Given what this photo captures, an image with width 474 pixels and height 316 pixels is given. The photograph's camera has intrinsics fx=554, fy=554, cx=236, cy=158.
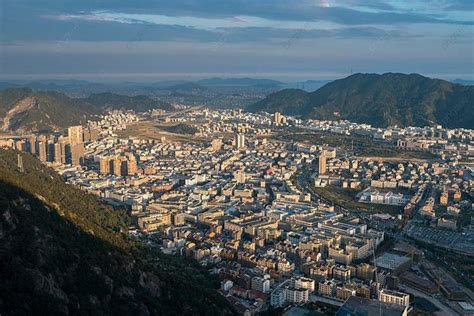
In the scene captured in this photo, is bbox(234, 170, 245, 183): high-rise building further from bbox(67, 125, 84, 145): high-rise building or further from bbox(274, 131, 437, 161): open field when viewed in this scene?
bbox(67, 125, 84, 145): high-rise building

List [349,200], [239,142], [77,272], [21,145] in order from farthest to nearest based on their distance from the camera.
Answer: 1. [239,142]
2. [21,145]
3. [349,200]
4. [77,272]

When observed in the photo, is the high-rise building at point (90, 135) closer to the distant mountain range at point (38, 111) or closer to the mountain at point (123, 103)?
the distant mountain range at point (38, 111)

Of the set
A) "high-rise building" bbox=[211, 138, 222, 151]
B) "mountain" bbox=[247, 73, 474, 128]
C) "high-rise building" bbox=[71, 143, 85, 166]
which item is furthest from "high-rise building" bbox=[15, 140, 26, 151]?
"mountain" bbox=[247, 73, 474, 128]

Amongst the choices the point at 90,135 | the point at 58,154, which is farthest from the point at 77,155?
the point at 90,135

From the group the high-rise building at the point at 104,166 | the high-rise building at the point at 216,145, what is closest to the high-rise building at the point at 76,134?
the high-rise building at the point at 104,166

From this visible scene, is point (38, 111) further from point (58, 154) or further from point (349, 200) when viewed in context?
point (349, 200)

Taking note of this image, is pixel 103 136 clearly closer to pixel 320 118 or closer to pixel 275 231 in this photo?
pixel 320 118

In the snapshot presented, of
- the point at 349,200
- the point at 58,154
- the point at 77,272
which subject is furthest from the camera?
the point at 58,154
